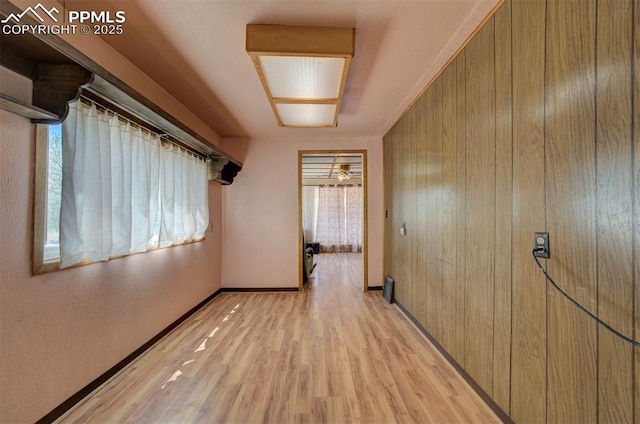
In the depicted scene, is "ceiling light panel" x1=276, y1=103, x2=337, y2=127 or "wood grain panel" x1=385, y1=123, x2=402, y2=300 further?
"wood grain panel" x1=385, y1=123, x2=402, y2=300

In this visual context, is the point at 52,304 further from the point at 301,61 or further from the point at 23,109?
the point at 301,61

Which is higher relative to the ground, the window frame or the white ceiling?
the white ceiling

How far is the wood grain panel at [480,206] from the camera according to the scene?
1565mm

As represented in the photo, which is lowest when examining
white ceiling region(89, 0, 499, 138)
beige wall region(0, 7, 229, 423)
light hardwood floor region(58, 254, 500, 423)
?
light hardwood floor region(58, 254, 500, 423)

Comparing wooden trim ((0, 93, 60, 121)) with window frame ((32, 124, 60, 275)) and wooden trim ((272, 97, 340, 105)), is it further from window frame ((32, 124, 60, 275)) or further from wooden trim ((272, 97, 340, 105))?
wooden trim ((272, 97, 340, 105))

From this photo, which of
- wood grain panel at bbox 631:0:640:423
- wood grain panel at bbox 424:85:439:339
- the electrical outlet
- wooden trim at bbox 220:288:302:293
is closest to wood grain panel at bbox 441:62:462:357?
wood grain panel at bbox 424:85:439:339

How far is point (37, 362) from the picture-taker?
1360mm

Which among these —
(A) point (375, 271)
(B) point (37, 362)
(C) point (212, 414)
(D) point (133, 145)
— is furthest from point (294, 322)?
(D) point (133, 145)

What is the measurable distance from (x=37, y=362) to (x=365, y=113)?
3.36 metres

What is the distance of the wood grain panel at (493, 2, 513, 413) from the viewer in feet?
4.65

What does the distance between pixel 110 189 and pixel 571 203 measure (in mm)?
2599

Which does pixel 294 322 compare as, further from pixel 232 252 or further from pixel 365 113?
pixel 365 113

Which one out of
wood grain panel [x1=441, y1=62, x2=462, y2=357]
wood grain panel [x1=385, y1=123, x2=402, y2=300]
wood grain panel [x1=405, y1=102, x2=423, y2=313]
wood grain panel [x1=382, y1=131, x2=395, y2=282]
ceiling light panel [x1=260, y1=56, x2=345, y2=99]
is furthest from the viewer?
wood grain panel [x1=382, y1=131, x2=395, y2=282]

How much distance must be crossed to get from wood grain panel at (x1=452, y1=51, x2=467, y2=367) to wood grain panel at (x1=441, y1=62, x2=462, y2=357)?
0.10 feet
